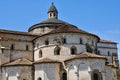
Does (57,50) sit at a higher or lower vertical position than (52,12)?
lower

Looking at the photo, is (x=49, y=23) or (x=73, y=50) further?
(x=49, y=23)

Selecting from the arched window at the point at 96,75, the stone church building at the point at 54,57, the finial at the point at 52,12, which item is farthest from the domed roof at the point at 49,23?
the arched window at the point at 96,75

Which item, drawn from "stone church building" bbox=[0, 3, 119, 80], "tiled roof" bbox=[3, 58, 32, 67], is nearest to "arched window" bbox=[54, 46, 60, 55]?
"stone church building" bbox=[0, 3, 119, 80]

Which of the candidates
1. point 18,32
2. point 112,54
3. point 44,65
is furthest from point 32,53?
point 112,54

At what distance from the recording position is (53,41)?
3962cm

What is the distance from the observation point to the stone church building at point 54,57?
116 feet

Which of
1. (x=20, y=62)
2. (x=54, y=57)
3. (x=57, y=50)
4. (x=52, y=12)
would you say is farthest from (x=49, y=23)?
(x=20, y=62)

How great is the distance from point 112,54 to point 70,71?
71.6 feet

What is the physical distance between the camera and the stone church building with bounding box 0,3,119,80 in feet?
116

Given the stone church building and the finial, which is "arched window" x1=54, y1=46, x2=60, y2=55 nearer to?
the stone church building

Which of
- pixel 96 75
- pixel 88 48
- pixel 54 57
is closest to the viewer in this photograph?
pixel 96 75

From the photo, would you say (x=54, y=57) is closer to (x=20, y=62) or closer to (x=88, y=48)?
(x=20, y=62)

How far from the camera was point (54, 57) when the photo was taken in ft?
128

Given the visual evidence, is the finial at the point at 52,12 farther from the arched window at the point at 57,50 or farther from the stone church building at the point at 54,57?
the arched window at the point at 57,50
